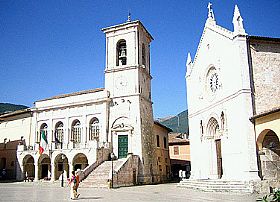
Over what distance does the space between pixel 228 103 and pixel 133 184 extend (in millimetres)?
12585

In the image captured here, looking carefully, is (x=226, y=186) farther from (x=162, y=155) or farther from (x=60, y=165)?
(x=60, y=165)

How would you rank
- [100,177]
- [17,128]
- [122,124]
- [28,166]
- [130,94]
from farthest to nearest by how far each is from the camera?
[17,128], [28,166], [130,94], [122,124], [100,177]

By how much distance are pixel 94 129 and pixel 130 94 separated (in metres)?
5.88

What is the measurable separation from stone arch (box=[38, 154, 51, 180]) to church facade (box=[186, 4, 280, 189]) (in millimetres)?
17322

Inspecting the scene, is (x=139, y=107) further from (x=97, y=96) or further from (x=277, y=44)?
(x=277, y=44)

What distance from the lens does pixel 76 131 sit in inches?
1401

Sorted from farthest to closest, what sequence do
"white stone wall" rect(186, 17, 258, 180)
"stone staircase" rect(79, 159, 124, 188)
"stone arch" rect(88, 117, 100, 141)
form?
"stone arch" rect(88, 117, 100, 141)
"stone staircase" rect(79, 159, 124, 188)
"white stone wall" rect(186, 17, 258, 180)

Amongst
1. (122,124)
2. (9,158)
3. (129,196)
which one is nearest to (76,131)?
(122,124)

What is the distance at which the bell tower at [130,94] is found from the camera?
32.4m

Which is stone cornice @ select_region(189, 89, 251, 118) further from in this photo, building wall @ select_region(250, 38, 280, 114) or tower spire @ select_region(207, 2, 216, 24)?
tower spire @ select_region(207, 2, 216, 24)

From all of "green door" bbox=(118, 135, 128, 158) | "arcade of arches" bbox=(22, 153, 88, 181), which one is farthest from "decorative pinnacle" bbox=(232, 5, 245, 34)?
"arcade of arches" bbox=(22, 153, 88, 181)

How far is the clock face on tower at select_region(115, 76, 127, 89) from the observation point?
34375 millimetres

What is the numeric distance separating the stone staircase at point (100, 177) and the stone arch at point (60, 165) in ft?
19.4

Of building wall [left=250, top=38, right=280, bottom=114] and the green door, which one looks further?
the green door
